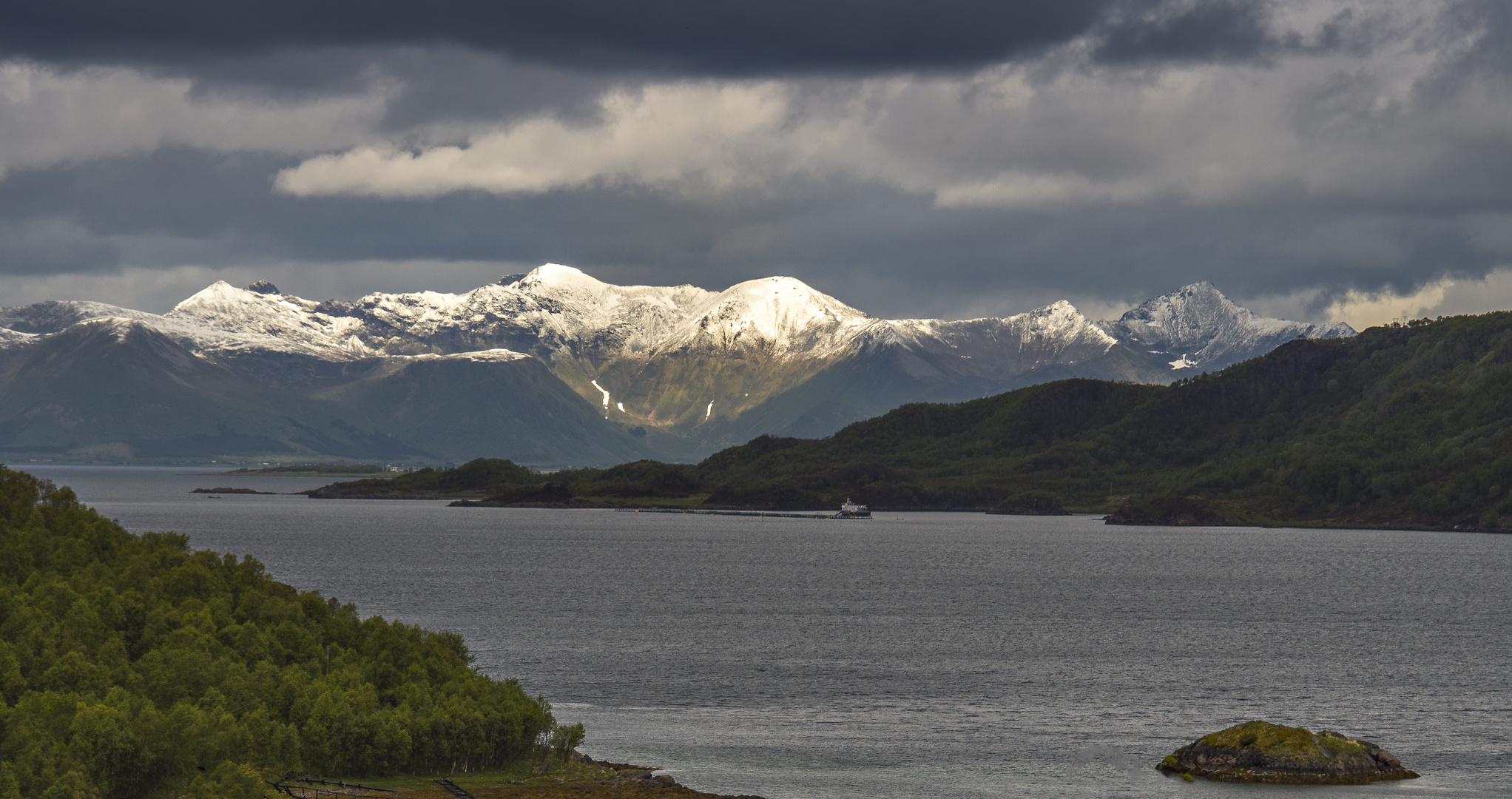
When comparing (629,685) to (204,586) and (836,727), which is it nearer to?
(836,727)

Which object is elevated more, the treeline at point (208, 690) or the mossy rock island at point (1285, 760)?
the treeline at point (208, 690)

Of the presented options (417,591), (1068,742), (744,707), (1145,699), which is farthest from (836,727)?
(417,591)

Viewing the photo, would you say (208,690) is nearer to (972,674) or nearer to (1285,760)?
(1285,760)

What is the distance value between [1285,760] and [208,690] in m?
51.0

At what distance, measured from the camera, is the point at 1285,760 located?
6975 centimetres

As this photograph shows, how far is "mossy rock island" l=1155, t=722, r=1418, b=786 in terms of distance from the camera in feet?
227

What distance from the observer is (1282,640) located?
426 ft

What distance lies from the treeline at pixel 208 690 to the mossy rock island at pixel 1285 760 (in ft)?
107

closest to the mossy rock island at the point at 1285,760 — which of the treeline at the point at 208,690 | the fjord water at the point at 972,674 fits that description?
the fjord water at the point at 972,674

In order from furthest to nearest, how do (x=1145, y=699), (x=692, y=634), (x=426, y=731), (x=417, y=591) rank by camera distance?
1. (x=417, y=591)
2. (x=692, y=634)
3. (x=1145, y=699)
4. (x=426, y=731)

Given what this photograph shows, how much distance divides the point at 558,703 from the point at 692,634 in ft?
128

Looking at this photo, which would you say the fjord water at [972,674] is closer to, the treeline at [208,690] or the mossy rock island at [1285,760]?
the mossy rock island at [1285,760]

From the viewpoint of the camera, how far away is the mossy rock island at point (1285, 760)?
6931 cm

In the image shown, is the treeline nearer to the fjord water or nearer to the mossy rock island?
the fjord water
